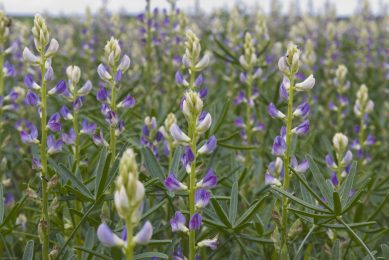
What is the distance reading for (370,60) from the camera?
6.77 metres

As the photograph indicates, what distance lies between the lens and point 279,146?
2.22m

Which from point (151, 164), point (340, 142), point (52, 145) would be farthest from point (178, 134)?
point (340, 142)

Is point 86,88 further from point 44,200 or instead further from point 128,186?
point 128,186

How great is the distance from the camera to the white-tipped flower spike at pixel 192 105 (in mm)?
1866

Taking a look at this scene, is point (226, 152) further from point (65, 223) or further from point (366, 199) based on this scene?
point (65, 223)

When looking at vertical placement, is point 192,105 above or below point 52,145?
above

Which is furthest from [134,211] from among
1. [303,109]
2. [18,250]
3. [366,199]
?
[366,199]

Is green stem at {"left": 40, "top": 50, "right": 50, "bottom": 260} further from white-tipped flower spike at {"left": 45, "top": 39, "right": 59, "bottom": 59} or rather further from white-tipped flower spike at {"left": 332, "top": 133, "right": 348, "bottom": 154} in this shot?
white-tipped flower spike at {"left": 332, "top": 133, "right": 348, "bottom": 154}

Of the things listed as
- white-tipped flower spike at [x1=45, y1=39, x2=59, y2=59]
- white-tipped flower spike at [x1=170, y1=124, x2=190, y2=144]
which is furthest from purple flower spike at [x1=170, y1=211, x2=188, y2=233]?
white-tipped flower spike at [x1=45, y1=39, x2=59, y2=59]

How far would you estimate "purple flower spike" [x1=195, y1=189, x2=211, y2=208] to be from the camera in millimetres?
1924

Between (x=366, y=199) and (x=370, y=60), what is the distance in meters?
3.87

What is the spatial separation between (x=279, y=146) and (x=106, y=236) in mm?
978

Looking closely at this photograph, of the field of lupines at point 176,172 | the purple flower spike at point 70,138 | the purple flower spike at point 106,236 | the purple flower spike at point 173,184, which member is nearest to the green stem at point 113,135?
the field of lupines at point 176,172

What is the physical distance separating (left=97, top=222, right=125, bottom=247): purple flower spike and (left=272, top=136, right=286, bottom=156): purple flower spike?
0.91 meters
